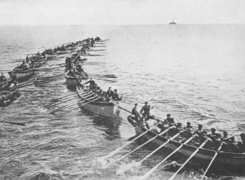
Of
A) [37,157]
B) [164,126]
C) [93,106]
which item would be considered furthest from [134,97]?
[37,157]

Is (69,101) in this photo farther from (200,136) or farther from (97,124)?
(200,136)

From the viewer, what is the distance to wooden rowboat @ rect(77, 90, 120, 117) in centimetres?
2334

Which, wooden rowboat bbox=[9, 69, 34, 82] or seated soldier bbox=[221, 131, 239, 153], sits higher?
wooden rowboat bbox=[9, 69, 34, 82]

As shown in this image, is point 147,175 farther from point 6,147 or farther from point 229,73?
point 229,73

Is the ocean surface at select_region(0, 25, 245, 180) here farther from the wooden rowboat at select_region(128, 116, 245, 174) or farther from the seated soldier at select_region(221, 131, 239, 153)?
the seated soldier at select_region(221, 131, 239, 153)

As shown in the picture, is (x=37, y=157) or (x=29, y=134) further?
→ (x=29, y=134)

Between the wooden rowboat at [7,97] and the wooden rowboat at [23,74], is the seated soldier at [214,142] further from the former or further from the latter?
the wooden rowboat at [23,74]

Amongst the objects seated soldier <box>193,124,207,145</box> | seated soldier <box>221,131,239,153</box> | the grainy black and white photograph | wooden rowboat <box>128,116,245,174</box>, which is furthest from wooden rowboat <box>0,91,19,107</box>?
seated soldier <box>221,131,239,153</box>

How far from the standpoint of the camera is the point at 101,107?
23812 mm

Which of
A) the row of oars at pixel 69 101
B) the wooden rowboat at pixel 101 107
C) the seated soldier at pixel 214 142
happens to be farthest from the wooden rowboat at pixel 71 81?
the seated soldier at pixel 214 142

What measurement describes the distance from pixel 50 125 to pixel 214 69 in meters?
38.6

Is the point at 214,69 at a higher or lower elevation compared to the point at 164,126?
higher

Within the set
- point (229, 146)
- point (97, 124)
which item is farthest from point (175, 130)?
point (97, 124)

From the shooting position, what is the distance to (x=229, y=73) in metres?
47.1
